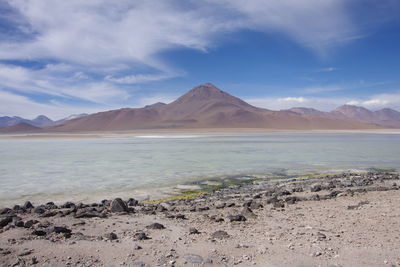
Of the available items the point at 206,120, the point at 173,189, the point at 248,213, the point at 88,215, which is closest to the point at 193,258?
the point at 248,213

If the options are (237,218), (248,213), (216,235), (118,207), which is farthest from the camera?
(118,207)

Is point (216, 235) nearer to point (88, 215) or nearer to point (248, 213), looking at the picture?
point (248, 213)

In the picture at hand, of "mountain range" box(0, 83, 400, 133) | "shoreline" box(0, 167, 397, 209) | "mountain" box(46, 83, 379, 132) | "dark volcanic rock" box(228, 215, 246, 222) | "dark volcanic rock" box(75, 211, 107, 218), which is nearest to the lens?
"dark volcanic rock" box(228, 215, 246, 222)

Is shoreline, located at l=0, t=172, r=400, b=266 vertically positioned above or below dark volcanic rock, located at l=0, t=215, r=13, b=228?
below

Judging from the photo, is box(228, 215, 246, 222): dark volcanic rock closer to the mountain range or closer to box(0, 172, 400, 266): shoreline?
box(0, 172, 400, 266): shoreline

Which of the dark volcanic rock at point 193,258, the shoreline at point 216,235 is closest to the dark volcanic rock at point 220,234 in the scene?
the shoreline at point 216,235

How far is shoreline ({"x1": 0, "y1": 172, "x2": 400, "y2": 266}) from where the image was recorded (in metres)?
4.00

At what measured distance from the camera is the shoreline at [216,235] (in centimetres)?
400

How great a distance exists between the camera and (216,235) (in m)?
4.81

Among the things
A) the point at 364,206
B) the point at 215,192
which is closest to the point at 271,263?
the point at 364,206

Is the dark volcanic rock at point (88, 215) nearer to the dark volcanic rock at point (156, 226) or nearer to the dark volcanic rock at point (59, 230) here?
the dark volcanic rock at point (59, 230)

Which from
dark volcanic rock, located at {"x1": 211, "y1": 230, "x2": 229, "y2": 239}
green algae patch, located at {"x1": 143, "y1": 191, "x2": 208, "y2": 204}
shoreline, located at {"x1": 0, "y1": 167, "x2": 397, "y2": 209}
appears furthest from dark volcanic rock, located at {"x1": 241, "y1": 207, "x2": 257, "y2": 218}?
shoreline, located at {"x1": 0, "y1": 167, "x2": 397, "y2": 209}

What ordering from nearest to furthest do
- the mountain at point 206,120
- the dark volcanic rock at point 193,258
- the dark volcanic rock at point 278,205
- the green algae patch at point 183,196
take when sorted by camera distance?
the dark volcanic rock at point 193,258 < the dark volcanic rock at point 278,205 < the green algae patch at point 183,196 < the mountain at point 206,120

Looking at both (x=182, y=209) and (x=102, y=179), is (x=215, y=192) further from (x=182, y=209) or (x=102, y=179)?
(x=102, y=179)
